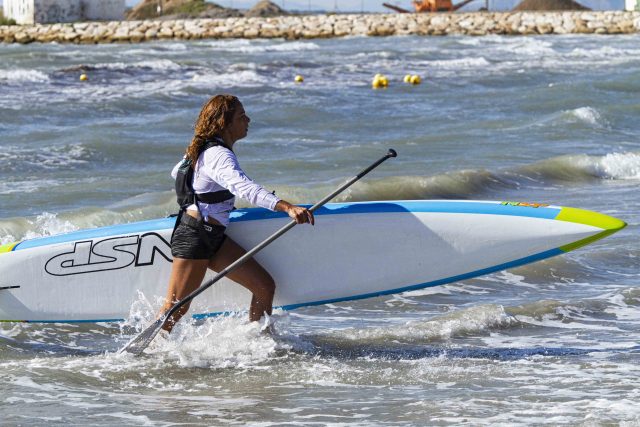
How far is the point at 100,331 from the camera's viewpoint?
7520 millimetres

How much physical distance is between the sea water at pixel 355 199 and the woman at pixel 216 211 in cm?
32

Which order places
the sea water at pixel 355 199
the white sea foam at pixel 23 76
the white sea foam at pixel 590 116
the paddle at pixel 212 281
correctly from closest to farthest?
the sea water at pixel 355 199 < the paddle at pixel 212 281 < the white sea foam at pixel 590 116 < the white sea foam at pixel 23 76

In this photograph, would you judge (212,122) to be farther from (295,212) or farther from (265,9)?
(265,9)

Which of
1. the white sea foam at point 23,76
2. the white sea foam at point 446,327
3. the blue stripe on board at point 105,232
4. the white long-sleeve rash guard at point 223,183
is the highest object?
the white long-sleeve rash guard at point 223,183

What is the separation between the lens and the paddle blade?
6.36m

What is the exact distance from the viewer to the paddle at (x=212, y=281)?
6121 mm

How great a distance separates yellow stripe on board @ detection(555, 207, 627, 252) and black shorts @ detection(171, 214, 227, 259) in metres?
2.06

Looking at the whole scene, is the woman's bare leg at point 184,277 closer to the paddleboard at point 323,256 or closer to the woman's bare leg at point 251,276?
the woman's bare leg at point 251,276

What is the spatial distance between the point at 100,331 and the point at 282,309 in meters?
1.35

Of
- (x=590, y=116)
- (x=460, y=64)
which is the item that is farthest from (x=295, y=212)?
(x=460, y=64)

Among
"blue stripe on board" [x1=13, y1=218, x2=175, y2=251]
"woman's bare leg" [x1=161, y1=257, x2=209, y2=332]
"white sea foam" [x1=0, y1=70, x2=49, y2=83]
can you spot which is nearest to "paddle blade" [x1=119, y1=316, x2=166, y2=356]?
"woman's bare leg" [x1=161, y1=257, x2=209, y2=332]

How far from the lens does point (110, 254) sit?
22.6ft

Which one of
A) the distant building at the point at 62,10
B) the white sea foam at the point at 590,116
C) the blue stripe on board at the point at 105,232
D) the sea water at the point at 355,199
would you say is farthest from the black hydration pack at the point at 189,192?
the distant building at the point at 62,10

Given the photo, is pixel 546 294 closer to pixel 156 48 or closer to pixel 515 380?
pixel 515 380
